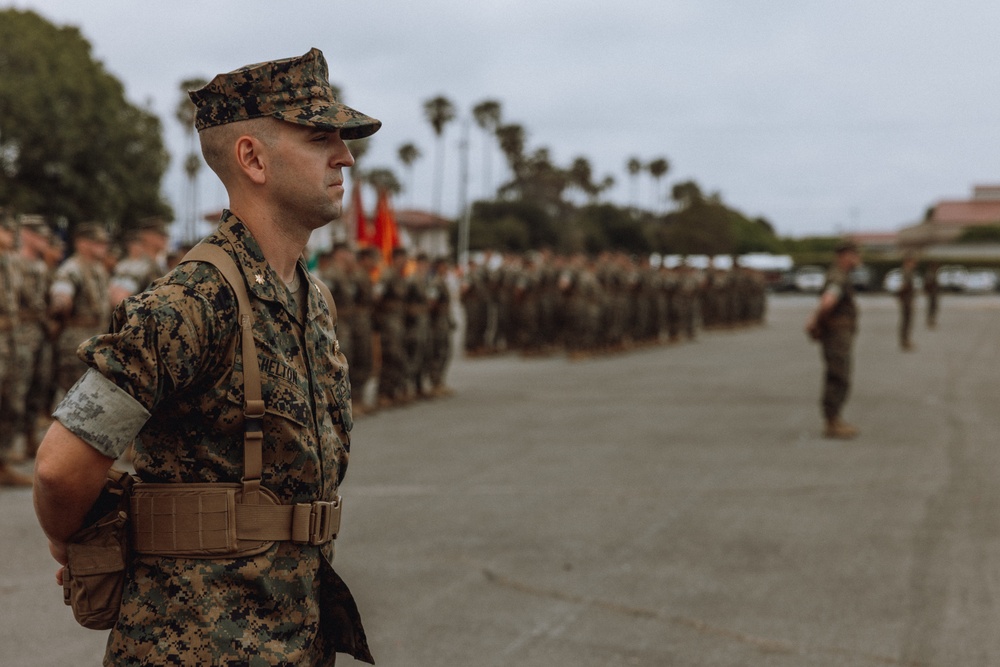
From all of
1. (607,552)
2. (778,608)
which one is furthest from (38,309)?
(778,608)

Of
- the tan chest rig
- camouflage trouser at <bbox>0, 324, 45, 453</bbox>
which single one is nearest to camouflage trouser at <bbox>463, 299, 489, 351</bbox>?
camouflage trouser at <bbox>0, 324, 45, 453</bbox>

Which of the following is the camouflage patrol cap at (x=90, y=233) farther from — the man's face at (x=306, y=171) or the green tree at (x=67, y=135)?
the green tree at (x=67, y=135)

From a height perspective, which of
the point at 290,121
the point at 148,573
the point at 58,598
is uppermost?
the point at 290,121

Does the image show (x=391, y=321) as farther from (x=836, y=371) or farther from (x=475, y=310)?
(x=475, y=310)

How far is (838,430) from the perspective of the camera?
34.4 feet

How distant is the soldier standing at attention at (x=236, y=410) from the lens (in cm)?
204

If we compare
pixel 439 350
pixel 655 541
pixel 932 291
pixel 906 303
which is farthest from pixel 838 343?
pixel 932 291

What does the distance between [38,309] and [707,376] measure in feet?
35.6

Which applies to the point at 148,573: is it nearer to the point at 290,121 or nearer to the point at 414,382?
the point at 290,121

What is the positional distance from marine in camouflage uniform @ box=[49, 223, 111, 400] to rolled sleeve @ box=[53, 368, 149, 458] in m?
7.72

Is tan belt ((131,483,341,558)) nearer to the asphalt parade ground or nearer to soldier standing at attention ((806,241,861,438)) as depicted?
the asphalt parade ground

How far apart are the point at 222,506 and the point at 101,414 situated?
12.3 inches

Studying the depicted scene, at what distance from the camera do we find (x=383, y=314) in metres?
13.5

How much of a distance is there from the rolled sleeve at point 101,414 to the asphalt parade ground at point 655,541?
9.01ft
